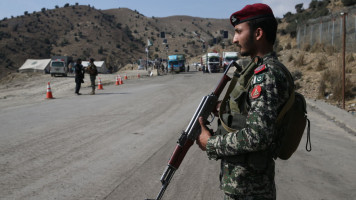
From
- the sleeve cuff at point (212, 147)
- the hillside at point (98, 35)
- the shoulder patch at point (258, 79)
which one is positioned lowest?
the sleeve cuff at point (212, 147)

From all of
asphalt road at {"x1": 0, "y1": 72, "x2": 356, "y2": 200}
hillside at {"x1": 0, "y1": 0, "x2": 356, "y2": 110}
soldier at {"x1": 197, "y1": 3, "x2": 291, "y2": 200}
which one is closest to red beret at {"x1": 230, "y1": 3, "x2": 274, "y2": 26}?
soldier at {"x1": 197, "y1": 3, "x2": 291, "y2": 200}

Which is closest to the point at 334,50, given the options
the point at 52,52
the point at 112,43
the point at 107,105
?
the point at 107,105

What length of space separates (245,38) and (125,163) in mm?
4009

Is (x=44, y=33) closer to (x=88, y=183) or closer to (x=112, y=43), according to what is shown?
(x=112, y=43)

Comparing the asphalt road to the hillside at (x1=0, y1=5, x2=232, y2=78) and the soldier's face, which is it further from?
the hillside at (x1=0, y1=5, x2=232, y2=78)

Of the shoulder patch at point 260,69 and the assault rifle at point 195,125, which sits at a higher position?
the shoulder patch at point 260,69

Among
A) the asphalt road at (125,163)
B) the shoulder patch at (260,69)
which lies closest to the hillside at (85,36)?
the asphalt road at (125,163)

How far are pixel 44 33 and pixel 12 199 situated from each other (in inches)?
4119

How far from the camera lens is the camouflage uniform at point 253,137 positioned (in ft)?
5.96

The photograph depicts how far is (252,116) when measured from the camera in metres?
1.83

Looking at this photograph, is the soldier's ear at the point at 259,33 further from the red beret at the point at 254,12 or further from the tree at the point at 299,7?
the tree at the point at 299,7

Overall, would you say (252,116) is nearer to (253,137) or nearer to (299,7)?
(253,137)

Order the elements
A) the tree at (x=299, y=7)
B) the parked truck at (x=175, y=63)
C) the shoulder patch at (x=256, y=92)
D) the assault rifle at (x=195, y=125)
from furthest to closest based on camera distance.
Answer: the tree at (x=299, y=7), the parked truck at (x=175, y=63), the assault rifle at (x=195, y=125), the shoulder patch at (x=256, y=92)

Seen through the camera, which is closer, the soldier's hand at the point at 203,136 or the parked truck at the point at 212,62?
the soldier's hand at the point at 203,136
